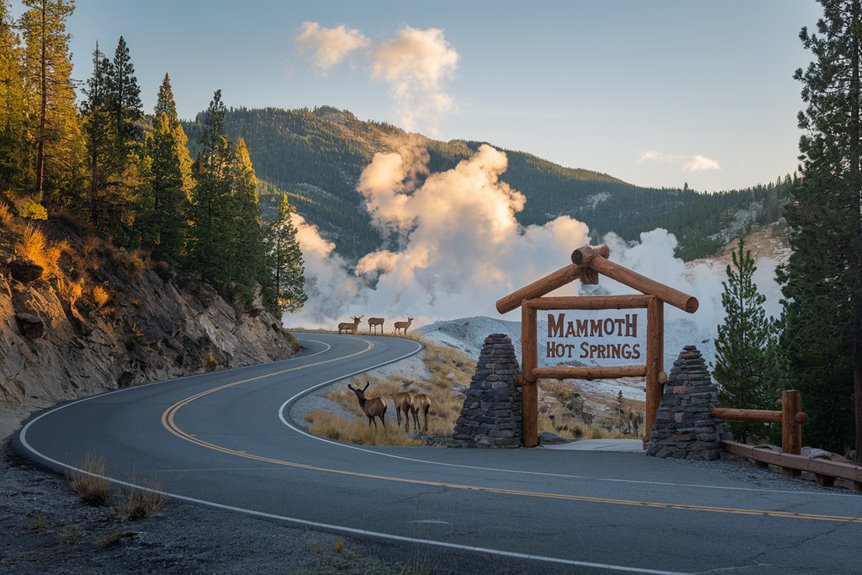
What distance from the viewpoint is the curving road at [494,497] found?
8.56m

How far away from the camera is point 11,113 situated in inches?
1607

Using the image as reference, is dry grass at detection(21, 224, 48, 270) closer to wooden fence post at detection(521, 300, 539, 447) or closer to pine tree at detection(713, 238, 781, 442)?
wooden fence post at detection(521, 300, 539, 447)

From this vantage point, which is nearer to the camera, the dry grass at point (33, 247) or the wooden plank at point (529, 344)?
the wooden plank at point (529, 344)

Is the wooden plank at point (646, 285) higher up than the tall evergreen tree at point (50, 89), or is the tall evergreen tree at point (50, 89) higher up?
the tall evergreen tree at point (50, 89)

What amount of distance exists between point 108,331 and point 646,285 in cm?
2552

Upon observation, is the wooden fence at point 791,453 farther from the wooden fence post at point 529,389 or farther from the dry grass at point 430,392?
the dry grass at point 430,392

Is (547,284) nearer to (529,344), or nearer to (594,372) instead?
(529,344)

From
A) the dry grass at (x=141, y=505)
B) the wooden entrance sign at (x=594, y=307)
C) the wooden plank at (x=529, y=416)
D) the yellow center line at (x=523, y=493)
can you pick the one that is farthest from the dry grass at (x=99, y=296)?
the dry grass at (x=141, y=505)

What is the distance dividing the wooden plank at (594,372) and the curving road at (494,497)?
78.7 inches

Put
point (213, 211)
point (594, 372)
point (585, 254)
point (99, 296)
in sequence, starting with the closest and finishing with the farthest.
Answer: point (594, 372) → point (585, 254) → point (99, 296) → point (213, 211)

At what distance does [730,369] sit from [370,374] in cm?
1948

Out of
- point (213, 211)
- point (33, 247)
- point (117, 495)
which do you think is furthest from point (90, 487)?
point (213, 211)

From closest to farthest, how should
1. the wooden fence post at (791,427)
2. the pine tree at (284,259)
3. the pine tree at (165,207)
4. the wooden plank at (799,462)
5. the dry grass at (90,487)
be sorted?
1. the dry grass at (90,487)
2. the wooden plank at (799,462)
3. the wooden fence post at (791,427)
4. the pine tree at (165,207)
5. the pine tree at (284,259)

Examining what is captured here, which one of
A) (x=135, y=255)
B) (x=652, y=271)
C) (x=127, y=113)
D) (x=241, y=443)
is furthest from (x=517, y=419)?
(x=652, y=271)
